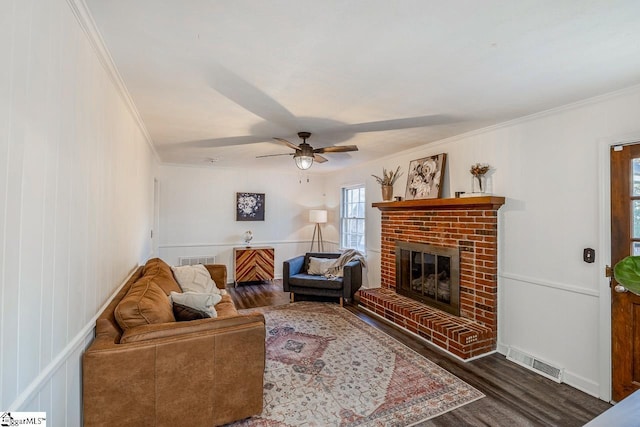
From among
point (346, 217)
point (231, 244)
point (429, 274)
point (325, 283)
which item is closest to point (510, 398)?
point (429, 274)

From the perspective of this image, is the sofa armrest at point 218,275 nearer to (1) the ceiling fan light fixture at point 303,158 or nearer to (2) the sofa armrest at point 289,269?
(2) the sofa armrest at point 289,269

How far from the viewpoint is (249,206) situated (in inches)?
243

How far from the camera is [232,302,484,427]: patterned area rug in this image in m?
2.11

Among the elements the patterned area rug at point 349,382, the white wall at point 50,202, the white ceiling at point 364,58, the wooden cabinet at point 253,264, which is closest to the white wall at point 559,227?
the white ceiling at point 364,58

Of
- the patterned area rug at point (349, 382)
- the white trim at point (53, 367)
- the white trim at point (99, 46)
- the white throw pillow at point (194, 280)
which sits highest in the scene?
the white trim at point (99, 46)

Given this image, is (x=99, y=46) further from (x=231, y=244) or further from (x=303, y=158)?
(x=231, y=244)

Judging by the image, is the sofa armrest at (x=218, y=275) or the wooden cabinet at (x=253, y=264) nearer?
the sofa armrest at (x=218, y=275)

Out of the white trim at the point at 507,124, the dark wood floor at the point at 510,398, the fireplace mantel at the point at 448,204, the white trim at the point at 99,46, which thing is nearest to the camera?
the white trim at the point at 99,46

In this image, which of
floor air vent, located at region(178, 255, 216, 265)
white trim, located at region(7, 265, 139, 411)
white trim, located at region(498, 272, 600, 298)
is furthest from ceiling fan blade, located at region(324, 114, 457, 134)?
floor air vent, located at region(178, 255, 216, 265)

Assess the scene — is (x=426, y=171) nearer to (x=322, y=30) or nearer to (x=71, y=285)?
(x=322, y=30)

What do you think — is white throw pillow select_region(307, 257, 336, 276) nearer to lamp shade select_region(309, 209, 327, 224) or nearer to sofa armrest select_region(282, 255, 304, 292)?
sofa armrest select_region(282, 255, 304, 292)

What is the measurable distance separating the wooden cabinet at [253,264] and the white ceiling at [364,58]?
3.14 metres

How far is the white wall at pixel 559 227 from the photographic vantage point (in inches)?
93.3

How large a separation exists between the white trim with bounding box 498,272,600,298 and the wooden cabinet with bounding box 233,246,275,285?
4030mm
